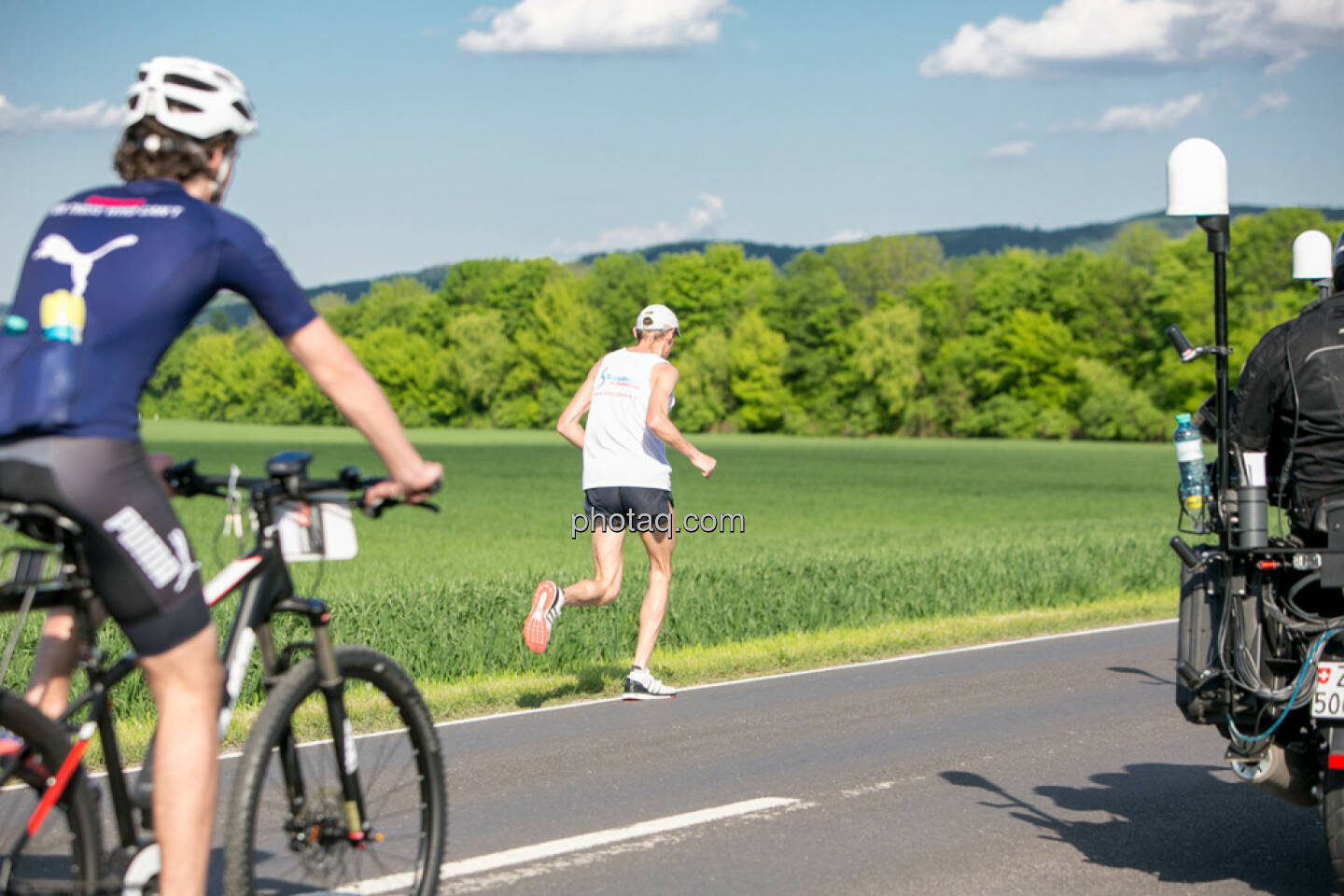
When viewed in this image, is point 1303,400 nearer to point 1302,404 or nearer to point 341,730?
point 1302,404

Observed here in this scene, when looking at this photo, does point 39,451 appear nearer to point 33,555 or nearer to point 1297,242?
point 33,555

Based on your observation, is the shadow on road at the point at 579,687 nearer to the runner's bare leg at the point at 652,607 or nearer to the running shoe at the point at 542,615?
the running shoe at the point at 542,615

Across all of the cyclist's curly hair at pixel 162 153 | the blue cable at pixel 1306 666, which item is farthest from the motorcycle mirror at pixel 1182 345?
the cyclist's curly hair at pixel 162 153

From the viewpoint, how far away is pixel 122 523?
11.3 feet

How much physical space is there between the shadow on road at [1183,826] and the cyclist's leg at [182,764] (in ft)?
11.2

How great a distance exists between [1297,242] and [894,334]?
406ft

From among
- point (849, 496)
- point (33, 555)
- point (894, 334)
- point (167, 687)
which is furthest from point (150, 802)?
point (894, 334)

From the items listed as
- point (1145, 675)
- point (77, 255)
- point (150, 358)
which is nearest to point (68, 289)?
point (77, 255)

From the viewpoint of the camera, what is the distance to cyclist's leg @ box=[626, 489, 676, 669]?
952cm

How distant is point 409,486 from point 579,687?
261 inches

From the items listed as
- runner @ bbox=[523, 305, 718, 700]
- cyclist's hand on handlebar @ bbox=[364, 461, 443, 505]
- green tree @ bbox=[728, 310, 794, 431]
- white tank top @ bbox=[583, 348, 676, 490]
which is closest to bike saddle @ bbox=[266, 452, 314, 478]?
cyclist's hand on handlebar @ bbox=[364, 461, 443, 505]

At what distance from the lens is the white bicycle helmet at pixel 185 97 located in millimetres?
3619

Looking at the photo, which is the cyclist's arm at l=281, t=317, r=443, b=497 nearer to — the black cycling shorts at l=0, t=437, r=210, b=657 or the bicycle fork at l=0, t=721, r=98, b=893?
the black cycling shorts at l=0, t=437, r=210, b=657

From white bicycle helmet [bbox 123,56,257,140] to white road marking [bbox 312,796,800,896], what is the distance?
258 cm
